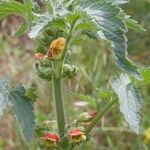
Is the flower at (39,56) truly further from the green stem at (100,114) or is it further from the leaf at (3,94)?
the green stem at (100,114)

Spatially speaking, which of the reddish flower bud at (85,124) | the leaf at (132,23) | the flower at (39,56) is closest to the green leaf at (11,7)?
the flower at (39,56)

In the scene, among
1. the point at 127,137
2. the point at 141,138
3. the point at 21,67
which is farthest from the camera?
the point at 21,67

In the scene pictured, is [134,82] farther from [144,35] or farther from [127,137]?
[144,35]

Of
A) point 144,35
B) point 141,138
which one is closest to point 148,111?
point 141,138

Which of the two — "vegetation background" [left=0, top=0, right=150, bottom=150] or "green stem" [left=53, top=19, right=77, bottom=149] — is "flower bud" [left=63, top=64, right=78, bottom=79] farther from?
"vegetation background" [left=0, top=0, right=150, bottom=150]

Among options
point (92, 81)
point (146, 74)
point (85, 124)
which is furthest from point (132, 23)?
point (92, 81)

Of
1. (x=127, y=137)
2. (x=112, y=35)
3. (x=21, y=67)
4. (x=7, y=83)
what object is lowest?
(x=127, y=137)

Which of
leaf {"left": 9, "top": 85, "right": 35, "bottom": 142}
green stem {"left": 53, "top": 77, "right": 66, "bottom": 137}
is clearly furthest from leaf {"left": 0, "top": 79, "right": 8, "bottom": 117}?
green stem {"left": 53, "top": 77, "right": 66, "bottom": 137}
